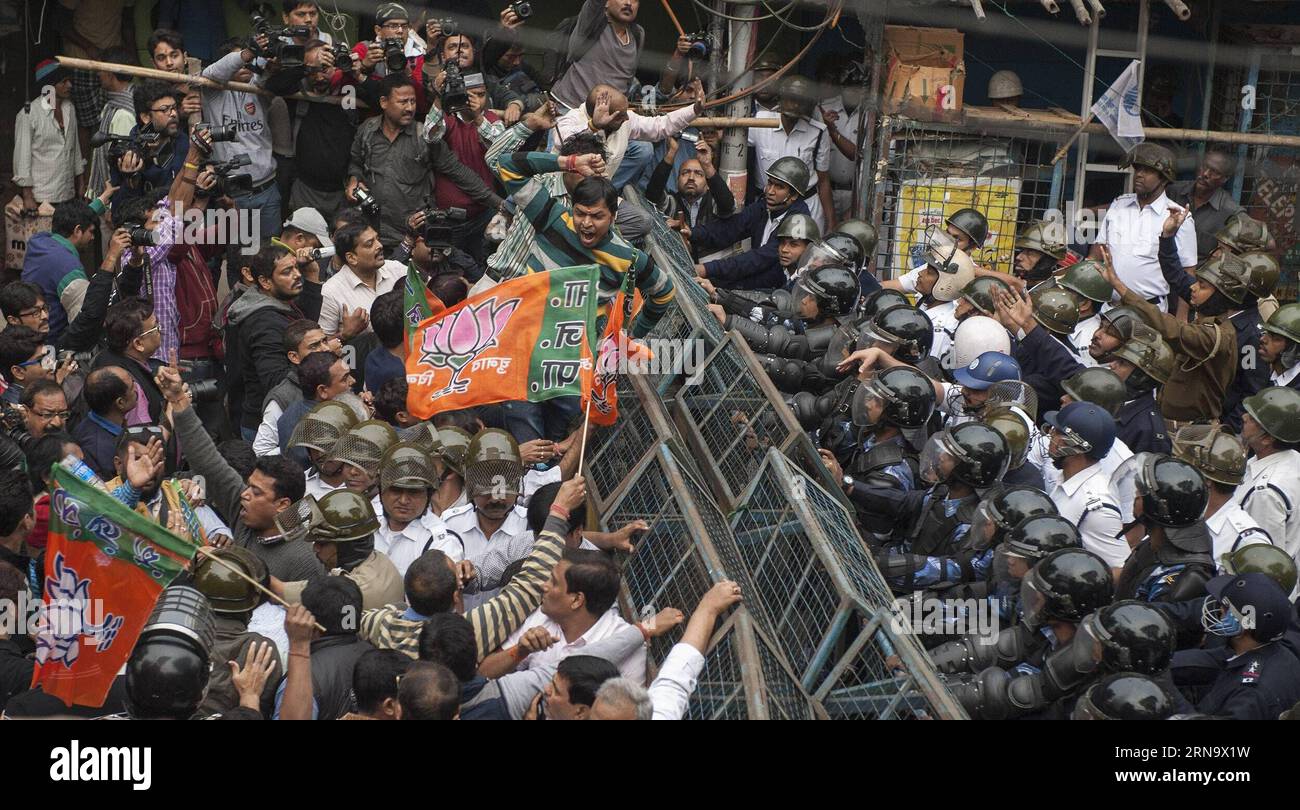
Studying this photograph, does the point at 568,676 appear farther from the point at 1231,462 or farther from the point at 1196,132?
the point at 1196,132

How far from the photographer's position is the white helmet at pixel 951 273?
10602 millimetres

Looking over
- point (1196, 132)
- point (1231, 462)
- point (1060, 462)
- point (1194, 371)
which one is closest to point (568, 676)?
point (1060, 462)

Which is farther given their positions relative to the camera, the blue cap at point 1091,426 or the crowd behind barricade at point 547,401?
the blue cap at point 1091,426

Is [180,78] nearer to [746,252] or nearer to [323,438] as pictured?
[746,252]

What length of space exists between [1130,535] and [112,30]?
29.6 ft

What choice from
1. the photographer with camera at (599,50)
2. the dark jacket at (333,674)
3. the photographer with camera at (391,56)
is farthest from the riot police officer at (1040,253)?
the dark jacket at (333,674)

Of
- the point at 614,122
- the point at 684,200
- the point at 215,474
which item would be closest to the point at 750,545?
the point at 215,474

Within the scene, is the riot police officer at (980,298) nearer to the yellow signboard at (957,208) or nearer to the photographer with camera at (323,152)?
the yellow signboard at (957,208)

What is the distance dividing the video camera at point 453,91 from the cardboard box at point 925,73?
3.68 metres

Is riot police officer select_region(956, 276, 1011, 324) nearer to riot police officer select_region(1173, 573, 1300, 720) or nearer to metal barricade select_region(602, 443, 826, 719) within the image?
metal barricade select_region(602, 443, 826, 719)

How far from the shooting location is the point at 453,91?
34.4 ft

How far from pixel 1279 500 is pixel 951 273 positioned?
2.95 meters

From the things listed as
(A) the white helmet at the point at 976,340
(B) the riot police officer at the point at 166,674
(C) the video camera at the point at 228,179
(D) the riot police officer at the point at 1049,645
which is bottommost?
(D) the riot police officer at the point at 1049,645

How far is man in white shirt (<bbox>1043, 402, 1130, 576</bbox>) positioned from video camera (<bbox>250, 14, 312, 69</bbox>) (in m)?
5.39
